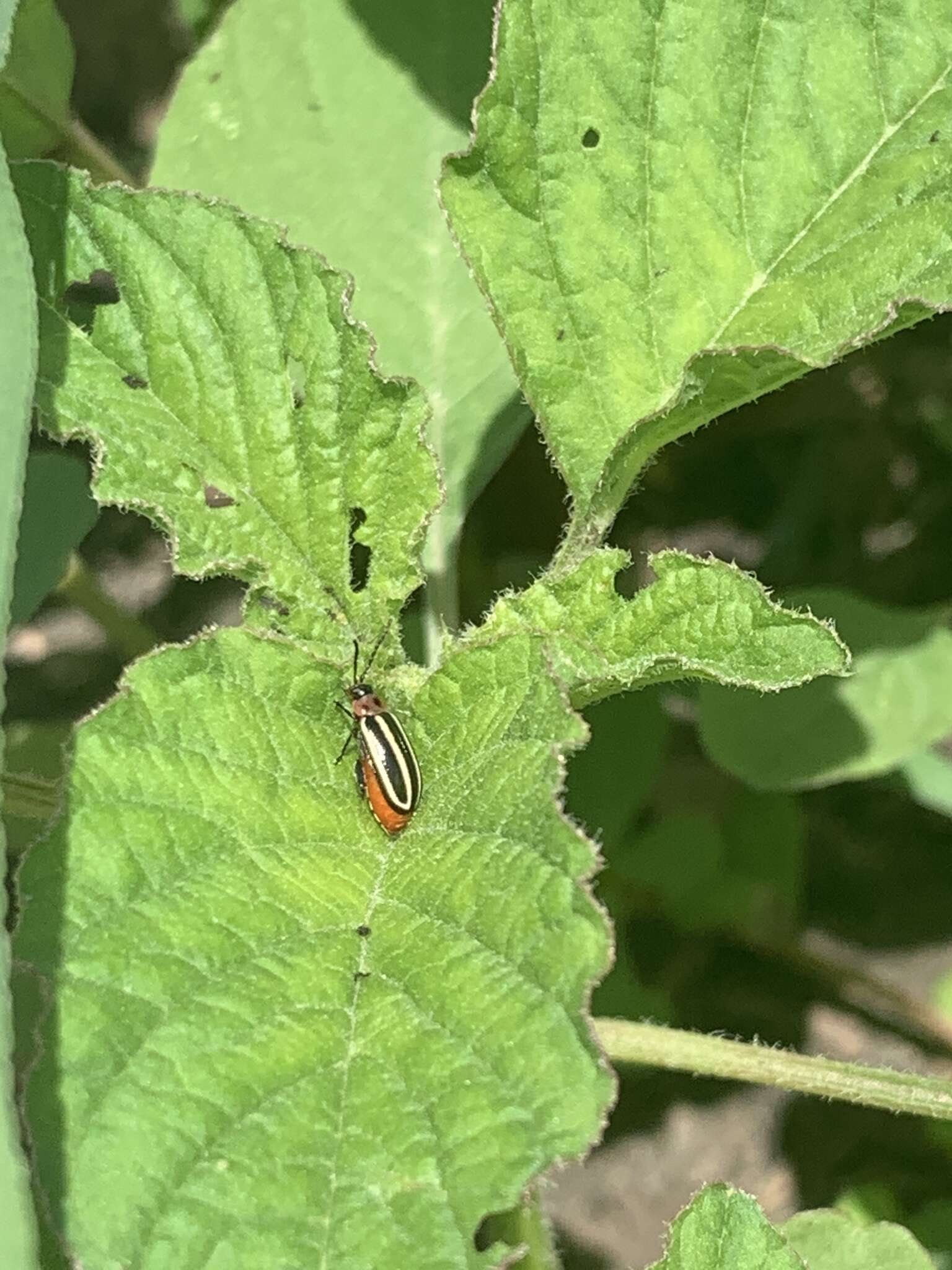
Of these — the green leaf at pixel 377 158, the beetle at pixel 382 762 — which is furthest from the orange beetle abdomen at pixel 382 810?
the green leaf at pixel 377 158

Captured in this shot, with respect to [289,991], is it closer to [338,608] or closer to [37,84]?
[338,608]

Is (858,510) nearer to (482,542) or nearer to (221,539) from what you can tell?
(482,542)

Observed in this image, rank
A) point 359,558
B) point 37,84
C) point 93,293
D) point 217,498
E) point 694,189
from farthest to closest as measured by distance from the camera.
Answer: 1. point 93,293
2. point 359,558
3. point 37,84
4. point 217,498
5. point 694,189

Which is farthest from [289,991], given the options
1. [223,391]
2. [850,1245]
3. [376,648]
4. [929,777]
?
[929,777]

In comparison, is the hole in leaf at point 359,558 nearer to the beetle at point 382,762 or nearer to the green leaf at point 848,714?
the beetle at point 382,762

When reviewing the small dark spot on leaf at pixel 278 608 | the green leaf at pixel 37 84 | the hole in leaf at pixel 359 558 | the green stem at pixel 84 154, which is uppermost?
the green leaf at pixel 37 84

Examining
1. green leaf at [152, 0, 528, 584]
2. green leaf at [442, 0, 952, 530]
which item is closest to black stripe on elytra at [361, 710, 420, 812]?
green leaf at [442, 0, 952, 530]

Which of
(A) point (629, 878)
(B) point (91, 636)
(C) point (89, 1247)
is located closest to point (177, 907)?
(C) point (89, 1247)
